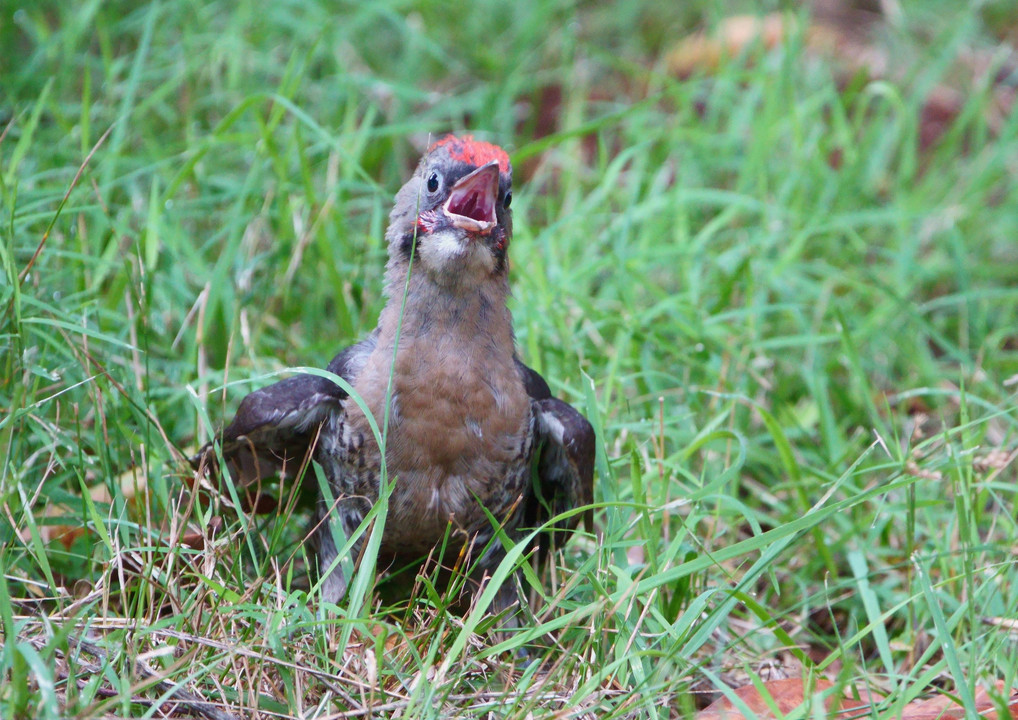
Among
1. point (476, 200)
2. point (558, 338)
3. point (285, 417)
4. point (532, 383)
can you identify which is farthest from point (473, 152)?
point (558, 338)

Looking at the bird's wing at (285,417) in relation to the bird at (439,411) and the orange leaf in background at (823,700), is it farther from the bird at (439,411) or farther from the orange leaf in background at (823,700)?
the orange leaf in background at (823,700)

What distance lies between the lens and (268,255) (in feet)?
15.1

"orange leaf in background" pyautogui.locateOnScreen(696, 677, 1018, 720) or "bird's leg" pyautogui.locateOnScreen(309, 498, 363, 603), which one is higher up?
"bird's leg" pyautogui.locateOnScreen(309, 498, 363, 603)

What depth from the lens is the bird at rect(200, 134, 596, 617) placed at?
3324 mm

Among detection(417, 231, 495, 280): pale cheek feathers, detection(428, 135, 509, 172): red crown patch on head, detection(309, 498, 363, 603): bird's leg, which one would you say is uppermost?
detection(428, 135, 509, 172): red crown patch on head

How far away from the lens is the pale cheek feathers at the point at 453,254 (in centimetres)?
335

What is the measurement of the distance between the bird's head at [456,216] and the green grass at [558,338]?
0.79 m

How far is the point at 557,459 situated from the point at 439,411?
556mm

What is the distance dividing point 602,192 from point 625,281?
721 mm

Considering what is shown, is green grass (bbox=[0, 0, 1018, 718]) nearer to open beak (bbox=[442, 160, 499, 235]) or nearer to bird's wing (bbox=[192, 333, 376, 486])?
bird's wing (bbox=[192, 333, 376, 486])

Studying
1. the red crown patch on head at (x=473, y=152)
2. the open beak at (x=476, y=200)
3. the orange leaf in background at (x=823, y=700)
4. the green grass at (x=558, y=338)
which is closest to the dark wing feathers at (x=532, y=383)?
the green grass at (x=558, y=338)

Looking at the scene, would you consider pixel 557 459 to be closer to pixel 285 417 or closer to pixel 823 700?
pixel 285 417

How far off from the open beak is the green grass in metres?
0.86

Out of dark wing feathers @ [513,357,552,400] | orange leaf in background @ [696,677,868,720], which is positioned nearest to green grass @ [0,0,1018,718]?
orange leaf in background @ [696,677,868,720]
